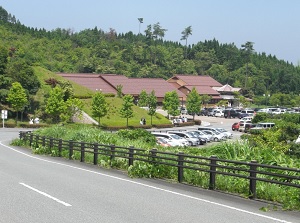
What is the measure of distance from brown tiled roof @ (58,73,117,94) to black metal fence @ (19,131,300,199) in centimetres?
7242

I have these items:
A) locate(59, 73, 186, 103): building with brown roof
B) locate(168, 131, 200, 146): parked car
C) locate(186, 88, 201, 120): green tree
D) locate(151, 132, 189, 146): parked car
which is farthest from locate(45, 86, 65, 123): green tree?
locate(59, 73, 186, 103): building with brown roof

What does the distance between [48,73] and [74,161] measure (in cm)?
7238

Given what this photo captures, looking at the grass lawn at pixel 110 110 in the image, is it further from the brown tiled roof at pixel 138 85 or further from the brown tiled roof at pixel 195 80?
the brown tiled roof at pixel 195 80

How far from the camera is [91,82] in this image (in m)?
107

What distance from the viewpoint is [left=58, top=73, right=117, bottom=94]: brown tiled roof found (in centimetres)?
10344

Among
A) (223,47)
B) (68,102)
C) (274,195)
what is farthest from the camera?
(223,47)

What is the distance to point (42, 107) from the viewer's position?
74812 mm

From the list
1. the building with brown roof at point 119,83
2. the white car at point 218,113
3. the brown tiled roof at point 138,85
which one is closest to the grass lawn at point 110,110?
the building with brown roof at point 119,83

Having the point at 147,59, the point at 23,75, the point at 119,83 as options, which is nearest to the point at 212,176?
the point at 23,75

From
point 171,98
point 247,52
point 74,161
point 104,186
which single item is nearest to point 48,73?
point 171,98

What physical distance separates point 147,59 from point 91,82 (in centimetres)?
5380

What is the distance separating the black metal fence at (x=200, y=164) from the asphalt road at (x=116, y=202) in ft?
1.93

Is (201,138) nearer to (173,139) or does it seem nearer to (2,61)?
(173,139)

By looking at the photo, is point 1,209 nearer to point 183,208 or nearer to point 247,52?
point 183,208
